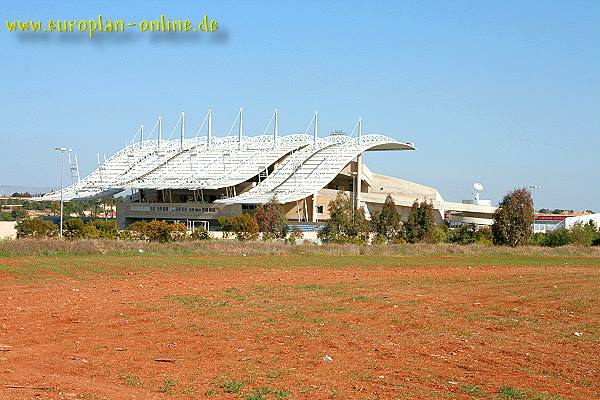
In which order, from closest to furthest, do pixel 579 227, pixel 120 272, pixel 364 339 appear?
1. pixel 364 339
2. pixel 120 272
3. pixel 579 227

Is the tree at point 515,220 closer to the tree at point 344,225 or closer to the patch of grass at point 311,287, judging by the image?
the tree at point 344,225

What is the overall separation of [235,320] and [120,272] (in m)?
14.3

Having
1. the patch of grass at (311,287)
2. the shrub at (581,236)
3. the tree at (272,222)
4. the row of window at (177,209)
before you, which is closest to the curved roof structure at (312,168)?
the row of window at (177,209)

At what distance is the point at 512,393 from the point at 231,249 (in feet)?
123

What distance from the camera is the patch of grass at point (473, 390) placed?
36.7 feet

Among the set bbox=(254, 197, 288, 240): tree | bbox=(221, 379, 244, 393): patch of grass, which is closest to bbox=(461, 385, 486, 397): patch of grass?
bbox=(221, 379, 244, 393): patch of grass

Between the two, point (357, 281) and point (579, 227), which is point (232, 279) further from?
point (579, 227)

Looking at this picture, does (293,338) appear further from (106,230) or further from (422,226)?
(422,226)

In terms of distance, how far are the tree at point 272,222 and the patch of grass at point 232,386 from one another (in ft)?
199

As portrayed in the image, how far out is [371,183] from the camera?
113m

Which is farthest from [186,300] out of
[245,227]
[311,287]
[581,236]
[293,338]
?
[581,236]

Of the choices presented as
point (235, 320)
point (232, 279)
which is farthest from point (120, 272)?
point (235, 320)

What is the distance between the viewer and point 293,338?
15.7 meters

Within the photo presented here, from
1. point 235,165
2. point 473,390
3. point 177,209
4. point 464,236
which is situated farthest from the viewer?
point 235,165
